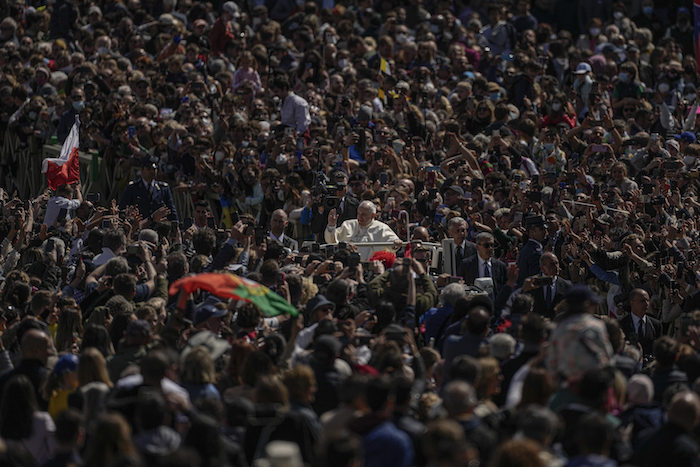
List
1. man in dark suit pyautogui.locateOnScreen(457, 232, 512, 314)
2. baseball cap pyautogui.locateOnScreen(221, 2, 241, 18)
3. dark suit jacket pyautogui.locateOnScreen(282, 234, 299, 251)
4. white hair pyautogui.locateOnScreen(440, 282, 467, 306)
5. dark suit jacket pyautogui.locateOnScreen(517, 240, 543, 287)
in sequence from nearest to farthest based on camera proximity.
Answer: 1. white hair pyautogui.locateOnScreen(440, 282, 467, 306)
2. man in dark suit pyautogui.locateOnScreen(457, 232, 512, 314)
3. dark suit jacket pyautogui.locateOnScreen(517, 240, 543, 287)
4. dark suit jacket pyautogui.locateOnScreen(282, 234, 299, 251)
5. baseball cap pyautogui.locateOnScreen(221, 2, 241, 18)

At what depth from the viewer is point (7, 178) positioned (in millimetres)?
24875

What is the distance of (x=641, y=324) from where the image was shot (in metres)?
15.2

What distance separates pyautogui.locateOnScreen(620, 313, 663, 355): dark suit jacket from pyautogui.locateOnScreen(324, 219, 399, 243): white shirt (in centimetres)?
286

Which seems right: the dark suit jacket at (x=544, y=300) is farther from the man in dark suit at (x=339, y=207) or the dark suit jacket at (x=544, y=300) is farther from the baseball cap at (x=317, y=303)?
the man in dark suit at (x=339, y=207)

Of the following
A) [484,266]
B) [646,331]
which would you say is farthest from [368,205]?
[646,331]

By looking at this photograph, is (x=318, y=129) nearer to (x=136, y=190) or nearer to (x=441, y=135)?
(x=441, y=135)

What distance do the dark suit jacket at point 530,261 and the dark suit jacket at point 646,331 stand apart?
41.9 inches

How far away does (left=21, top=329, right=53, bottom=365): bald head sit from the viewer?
10930 millimetres

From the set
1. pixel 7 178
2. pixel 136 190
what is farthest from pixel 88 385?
pixel 7 178

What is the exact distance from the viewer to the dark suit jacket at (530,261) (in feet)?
51.5

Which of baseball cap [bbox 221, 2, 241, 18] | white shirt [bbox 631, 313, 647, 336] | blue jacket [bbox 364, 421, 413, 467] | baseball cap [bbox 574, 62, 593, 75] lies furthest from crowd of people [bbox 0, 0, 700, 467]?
baseball cap [bbox 574, 62, 593, 75]

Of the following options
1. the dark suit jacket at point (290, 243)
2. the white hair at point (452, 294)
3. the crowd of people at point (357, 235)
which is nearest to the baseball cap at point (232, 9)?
the crowd of people at point (357, 235)

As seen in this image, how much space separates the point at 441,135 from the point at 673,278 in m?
6.06

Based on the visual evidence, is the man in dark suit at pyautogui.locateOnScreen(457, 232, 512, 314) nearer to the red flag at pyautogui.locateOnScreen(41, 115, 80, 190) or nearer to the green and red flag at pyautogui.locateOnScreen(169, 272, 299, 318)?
the green and red flag at pyautogui.locateOnScreen(169, 272, 299, 318)
